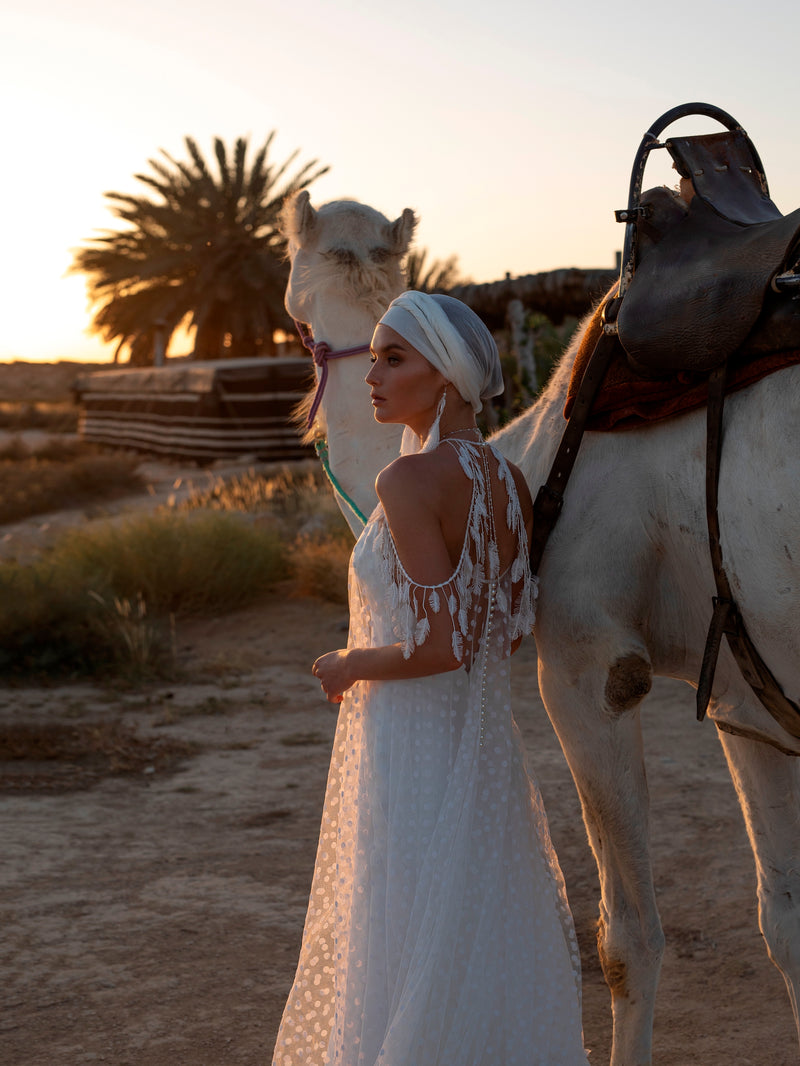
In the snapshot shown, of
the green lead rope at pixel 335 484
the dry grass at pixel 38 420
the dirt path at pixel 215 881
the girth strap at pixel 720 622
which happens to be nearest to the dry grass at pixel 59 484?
the dirt path at pixel 215 881

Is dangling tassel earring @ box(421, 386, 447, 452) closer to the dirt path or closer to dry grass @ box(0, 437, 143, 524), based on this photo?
the dirt path

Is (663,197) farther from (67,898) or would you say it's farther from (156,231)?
(156,231)

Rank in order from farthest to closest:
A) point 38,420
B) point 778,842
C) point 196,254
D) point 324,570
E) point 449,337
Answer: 1. point 38,420
2. point 196,254
3. point 324,570
4. point 778,842
5. point 449,337

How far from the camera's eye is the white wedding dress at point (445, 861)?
2.10m

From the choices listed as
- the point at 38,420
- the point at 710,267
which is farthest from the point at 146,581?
the point at 38,420

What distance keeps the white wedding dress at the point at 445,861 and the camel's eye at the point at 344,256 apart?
46.2 inches

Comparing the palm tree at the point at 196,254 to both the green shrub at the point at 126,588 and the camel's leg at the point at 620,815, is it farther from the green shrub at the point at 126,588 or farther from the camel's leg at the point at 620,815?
the camel's leg at the point at 620,815

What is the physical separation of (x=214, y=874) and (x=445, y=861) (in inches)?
98.0

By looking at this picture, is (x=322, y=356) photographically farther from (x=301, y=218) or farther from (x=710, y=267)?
(x=710, y=267)

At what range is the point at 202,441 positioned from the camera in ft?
61.3

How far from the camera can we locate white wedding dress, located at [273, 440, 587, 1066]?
2.10 meters

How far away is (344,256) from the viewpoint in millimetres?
3186

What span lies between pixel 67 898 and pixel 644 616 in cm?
279

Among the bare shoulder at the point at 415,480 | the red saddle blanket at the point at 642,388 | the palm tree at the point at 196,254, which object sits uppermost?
the palm tree at the point at 196,254
